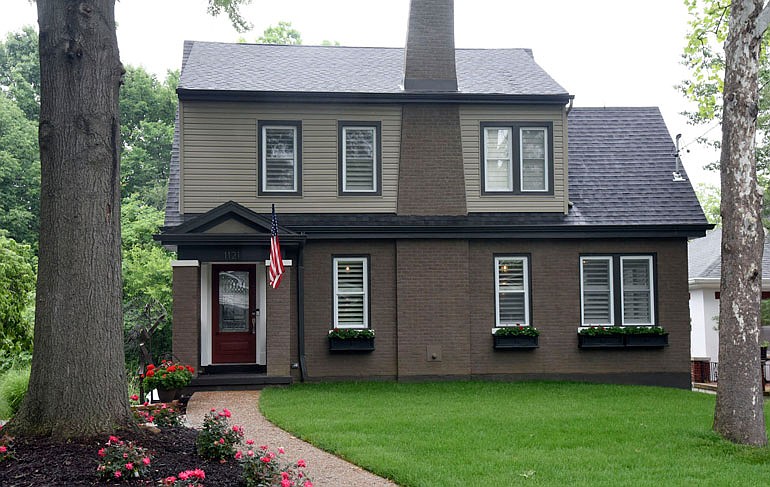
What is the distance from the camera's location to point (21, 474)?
669 centimetres

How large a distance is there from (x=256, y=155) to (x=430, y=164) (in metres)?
3.60

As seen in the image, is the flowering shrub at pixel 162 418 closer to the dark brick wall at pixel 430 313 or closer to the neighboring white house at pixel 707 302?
the dark brick wall at pixel 430 313

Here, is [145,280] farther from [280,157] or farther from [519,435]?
[519,435]

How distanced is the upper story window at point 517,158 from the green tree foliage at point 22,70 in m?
28.3

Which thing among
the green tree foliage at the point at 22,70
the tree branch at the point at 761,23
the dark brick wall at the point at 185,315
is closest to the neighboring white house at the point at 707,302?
the tree branch at the point at 761,23

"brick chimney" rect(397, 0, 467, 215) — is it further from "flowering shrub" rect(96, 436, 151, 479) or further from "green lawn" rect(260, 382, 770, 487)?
"flowering shrub" rect(96, 436, 151, 479)

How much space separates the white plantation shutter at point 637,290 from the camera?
18438 millimetres

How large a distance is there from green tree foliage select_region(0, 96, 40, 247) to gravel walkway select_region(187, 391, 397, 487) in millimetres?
22970

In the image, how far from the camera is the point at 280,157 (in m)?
18.0

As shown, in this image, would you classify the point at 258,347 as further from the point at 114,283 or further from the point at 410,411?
the point at 114,283

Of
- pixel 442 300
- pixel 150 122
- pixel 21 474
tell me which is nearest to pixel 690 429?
pixel 442 300

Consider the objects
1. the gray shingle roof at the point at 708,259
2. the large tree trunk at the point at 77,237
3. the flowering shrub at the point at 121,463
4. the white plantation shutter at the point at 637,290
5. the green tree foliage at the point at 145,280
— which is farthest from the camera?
the green tree foliage at the point at 145,280

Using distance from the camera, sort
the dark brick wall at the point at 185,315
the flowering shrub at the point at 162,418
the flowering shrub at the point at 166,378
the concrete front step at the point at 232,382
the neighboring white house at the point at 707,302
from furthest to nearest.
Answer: the neighboring white house at the point at 707,302
the dark brick wall at the point at 185,315
the concrete front step at the point at 232,382
the flowering shrub at the point at 166,378
the flowering shrub at the point at 162,418

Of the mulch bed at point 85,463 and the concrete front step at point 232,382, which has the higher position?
the mulch bed at point 85,463
